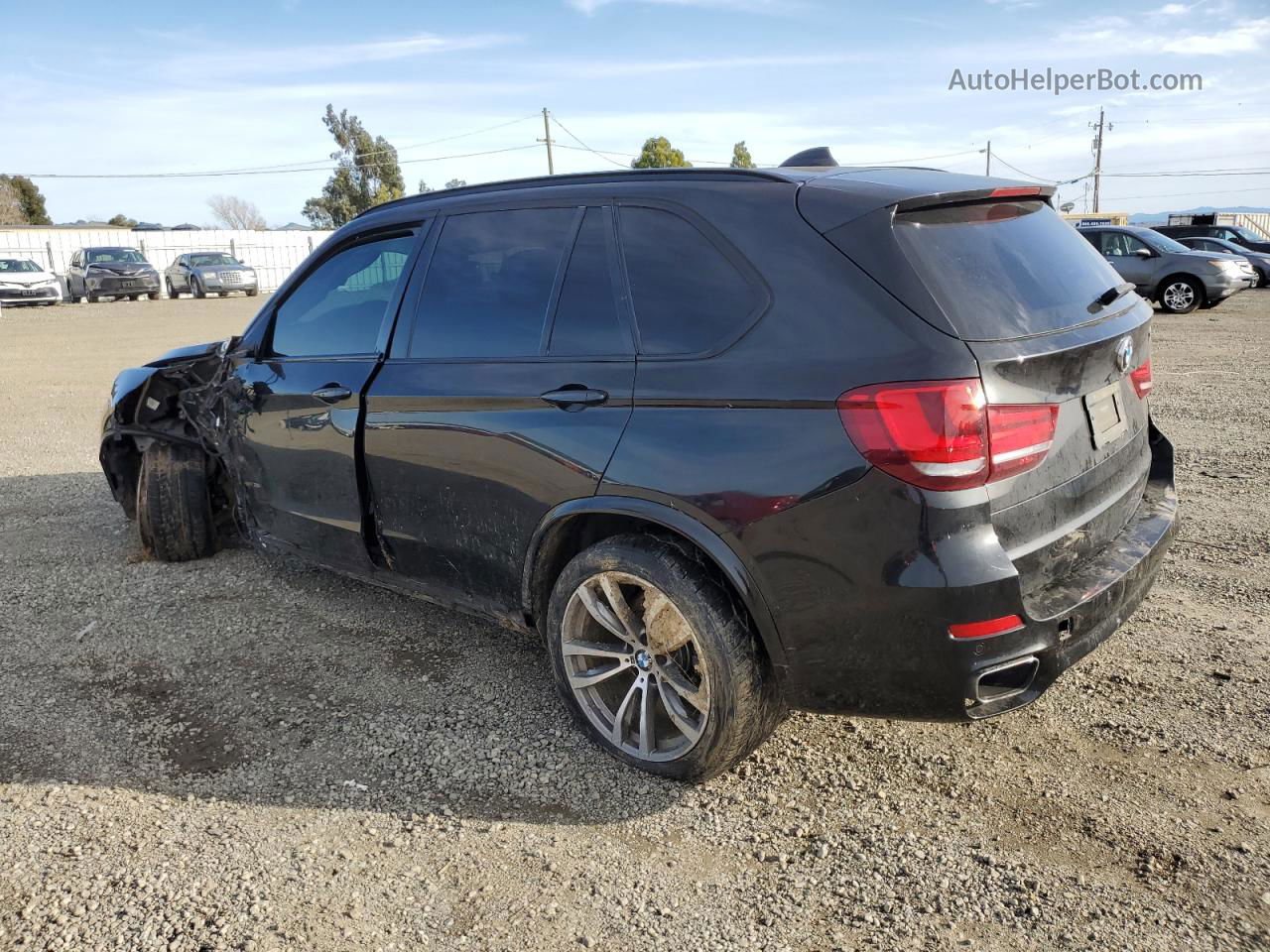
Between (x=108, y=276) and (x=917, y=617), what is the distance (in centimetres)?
3293

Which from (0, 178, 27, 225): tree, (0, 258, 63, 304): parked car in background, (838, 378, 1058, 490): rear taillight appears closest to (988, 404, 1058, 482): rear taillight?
(838, 378, 1058, 490): rear taillight

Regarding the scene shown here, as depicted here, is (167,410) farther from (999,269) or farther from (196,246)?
(196,246)

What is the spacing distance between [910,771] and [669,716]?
0.79 m

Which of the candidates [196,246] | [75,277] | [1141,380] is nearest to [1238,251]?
[1141,380]

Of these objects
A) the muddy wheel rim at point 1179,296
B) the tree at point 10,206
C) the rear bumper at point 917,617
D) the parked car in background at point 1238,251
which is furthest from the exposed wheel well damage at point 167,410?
the tree at point 10,206

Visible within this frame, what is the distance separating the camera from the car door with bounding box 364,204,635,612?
122 inches

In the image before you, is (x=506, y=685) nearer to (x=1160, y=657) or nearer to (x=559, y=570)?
(x=559, y=570)

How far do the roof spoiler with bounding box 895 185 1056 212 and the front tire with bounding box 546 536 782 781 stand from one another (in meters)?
1.19

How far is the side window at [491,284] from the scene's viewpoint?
3336 millimetres

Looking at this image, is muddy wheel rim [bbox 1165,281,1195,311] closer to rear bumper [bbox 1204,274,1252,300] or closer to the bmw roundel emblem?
rear bumper [bbox 1204,274,1252,300]

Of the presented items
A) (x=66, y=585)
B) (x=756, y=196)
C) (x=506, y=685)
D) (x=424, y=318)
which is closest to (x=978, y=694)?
(x=756, y=196)

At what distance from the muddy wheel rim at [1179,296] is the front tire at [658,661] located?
1869 centimetres

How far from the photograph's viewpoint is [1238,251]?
23438mm

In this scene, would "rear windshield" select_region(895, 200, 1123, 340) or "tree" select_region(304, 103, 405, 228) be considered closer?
"rear windshield" select_region(895, 200, 1123, 340)
